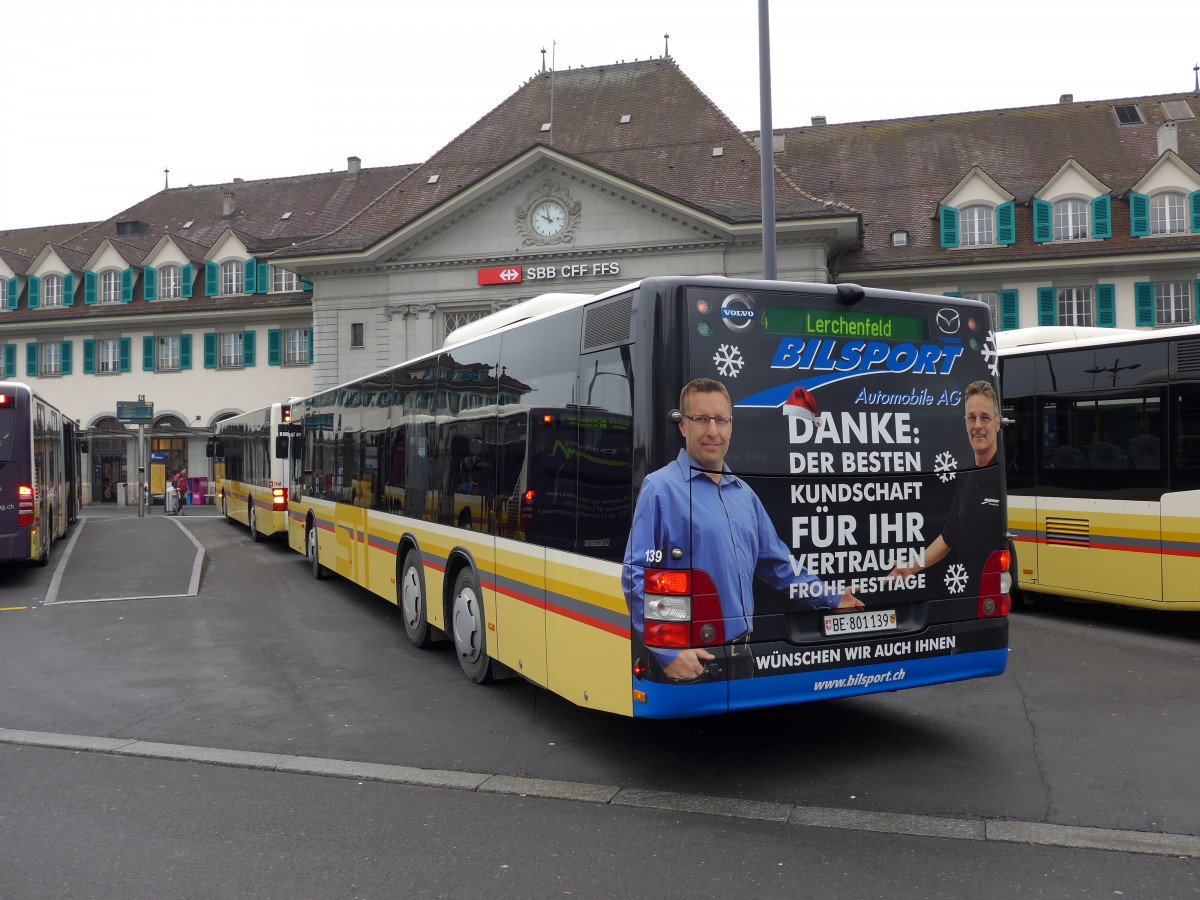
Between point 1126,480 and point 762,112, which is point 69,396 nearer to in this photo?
point 762,112

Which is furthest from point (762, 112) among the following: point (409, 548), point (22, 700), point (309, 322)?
point (309, 322)

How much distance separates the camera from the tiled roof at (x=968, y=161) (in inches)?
1512

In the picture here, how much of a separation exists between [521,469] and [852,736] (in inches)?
110

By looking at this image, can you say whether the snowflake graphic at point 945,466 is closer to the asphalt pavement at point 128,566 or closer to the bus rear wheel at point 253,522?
the asphalt pavement at point 128,566

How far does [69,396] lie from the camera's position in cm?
4903

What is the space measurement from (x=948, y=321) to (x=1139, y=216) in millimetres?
35044

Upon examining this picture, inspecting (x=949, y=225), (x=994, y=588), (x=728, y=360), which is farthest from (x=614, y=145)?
A: (x=728, y=360)

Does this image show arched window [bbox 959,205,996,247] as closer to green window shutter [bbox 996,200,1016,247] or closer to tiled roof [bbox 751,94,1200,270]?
green window shutter [bbox 996,200,1016,247]

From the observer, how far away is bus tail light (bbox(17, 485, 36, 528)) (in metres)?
15.8

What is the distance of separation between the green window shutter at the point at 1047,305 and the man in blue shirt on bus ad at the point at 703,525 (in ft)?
113

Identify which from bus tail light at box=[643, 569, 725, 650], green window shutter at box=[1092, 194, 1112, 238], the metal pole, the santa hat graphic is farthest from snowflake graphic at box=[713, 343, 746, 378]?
green window shutter at box=[1092, 194, 1112, 238]

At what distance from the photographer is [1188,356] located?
1070 cm

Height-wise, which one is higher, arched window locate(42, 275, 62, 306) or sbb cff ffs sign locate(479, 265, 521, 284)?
arched window locate(42, 275, 62, 306)

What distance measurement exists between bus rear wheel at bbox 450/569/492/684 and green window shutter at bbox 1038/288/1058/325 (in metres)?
32.8
